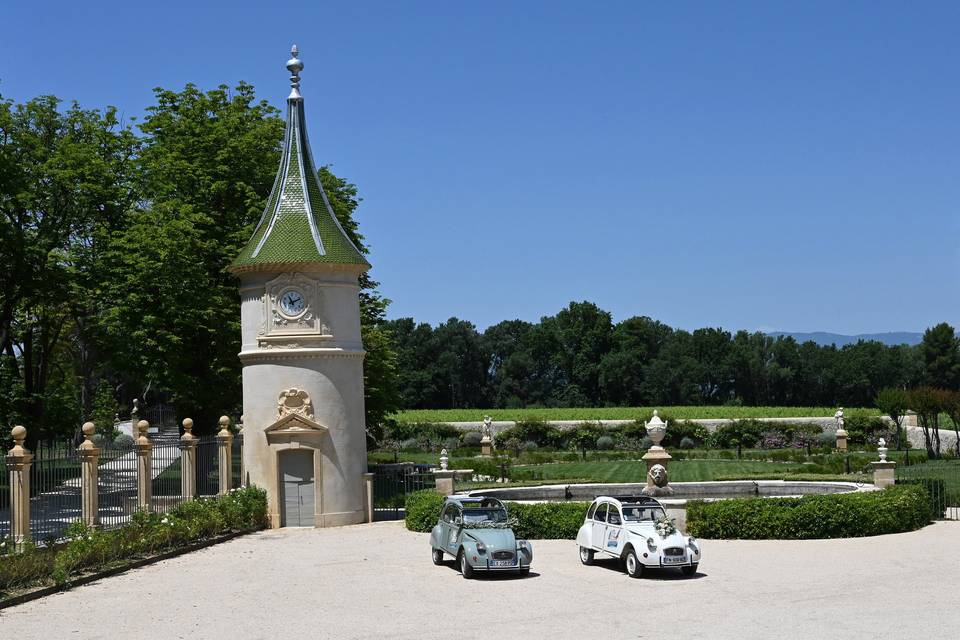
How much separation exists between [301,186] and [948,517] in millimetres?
20783

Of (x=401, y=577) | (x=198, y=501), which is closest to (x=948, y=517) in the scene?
(x=401, y=577)

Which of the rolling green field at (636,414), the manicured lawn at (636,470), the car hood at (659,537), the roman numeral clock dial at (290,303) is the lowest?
the manicured lawn at (636,470)

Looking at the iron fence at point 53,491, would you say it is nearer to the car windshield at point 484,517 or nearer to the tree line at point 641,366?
the car windshield at point 484,517

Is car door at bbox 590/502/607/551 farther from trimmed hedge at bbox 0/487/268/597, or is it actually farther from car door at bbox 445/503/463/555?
trimmed hedge at bbox 0/487/268/597

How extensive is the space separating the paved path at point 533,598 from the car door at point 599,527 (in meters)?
0.53

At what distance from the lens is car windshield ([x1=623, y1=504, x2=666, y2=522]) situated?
2250 centimetres

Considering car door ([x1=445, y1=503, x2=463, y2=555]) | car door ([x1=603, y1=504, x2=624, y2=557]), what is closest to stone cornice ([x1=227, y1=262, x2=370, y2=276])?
car door ([x1=445, y1=503, x2=463, y2=555])

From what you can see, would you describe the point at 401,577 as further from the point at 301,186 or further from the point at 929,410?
the point at 929,410

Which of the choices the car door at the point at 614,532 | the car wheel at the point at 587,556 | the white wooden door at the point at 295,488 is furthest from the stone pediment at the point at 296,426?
the car door at the point at 614,532

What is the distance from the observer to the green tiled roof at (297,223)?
3306 centimetres

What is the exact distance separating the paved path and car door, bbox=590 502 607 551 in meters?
0.53

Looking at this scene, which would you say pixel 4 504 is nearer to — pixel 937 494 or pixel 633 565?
pixel 633 565

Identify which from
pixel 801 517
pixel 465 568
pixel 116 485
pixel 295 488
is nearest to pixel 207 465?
pixel 295 488

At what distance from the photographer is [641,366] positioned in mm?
116500
